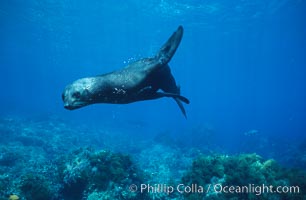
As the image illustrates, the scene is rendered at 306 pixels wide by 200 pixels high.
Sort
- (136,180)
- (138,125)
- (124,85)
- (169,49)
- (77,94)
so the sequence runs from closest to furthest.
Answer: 1. (77,94)
2. (124,85)
3. (169,49)
4. (136,180)
5. (138,125)

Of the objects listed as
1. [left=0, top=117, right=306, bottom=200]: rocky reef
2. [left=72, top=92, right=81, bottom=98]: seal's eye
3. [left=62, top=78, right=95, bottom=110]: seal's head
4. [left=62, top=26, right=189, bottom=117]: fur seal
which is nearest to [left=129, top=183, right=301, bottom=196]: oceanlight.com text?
[left=0, top=117, right=306, bottom=200]: rocky reef

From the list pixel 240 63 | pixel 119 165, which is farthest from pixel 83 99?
pixel 240 63

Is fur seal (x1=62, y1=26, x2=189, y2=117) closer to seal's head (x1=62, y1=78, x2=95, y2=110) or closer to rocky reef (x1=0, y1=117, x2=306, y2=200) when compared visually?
seal's head (x1=62, y1=78, x2=95, y2=110)

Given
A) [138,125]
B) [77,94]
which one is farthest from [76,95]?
[138,125]

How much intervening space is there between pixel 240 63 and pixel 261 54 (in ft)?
43.5

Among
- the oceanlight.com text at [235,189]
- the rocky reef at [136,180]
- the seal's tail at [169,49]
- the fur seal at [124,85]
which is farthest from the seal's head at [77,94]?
the oceanlight.com text at [235,189]

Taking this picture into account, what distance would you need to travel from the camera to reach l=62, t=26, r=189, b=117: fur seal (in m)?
4.20

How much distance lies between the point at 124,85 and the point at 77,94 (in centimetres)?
83

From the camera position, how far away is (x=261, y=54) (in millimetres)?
61625

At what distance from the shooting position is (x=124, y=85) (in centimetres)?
462

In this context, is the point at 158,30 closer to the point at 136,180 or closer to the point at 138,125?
the point at 138,125

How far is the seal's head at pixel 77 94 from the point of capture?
4133mm

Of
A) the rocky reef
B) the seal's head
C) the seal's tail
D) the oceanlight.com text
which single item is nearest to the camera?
the seal's head

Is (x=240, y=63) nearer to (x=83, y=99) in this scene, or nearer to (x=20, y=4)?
(x=20, y=4)
